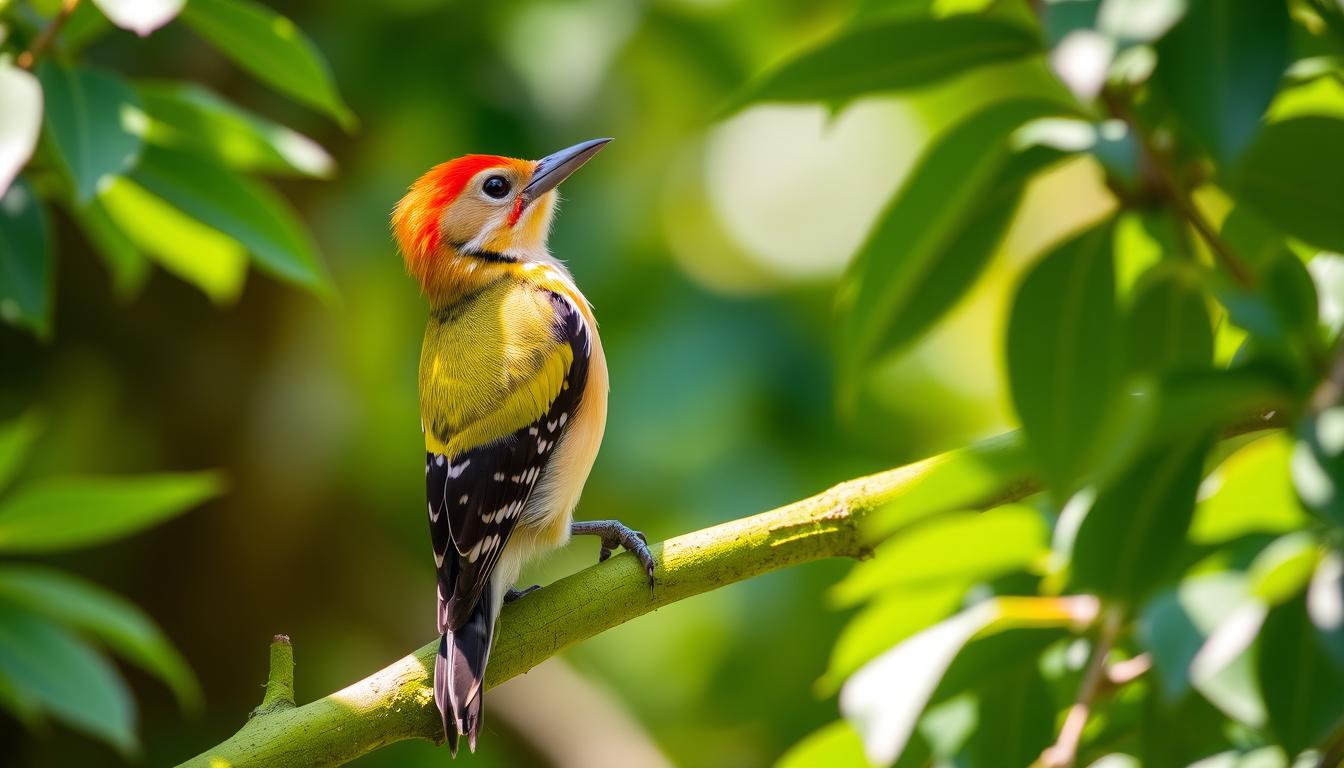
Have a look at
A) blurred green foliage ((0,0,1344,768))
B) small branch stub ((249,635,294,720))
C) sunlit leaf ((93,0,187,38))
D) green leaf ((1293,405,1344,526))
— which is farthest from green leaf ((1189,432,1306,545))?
sunlit leaf ((93,0,187,38))

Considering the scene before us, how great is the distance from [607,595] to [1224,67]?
194cm

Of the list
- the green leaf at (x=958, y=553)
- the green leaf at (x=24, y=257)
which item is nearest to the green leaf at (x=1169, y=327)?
the green leaf at (x=958, y=553)

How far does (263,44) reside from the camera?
10.3 feet

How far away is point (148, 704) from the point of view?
7504 millimetres

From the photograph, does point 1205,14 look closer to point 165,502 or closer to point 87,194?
point 87,194

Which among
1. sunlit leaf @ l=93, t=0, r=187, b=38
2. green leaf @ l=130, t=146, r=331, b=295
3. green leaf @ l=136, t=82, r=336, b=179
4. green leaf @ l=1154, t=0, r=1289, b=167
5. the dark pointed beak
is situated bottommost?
the dark pointed beak

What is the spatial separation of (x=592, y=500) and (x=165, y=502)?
3431 millimetres

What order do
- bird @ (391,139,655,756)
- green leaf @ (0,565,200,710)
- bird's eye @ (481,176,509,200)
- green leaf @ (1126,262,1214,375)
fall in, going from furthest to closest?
bird's eye @ (481,176,509,200)
green leaf @ (0,565,200,710)
bird @ (391,139,655,756)
green leaf @ (1126,262,1214,375)

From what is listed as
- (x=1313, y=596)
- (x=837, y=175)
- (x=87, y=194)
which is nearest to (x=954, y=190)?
(x=1313, y=596)

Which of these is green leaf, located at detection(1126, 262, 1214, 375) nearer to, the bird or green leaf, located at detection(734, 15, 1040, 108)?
green leaf, located at detection(734, 15, 1040, 108)

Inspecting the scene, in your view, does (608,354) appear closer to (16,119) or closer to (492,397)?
(492,397)

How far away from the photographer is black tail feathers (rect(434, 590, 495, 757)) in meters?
2.94

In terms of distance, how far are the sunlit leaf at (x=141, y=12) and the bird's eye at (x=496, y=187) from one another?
8.20 feet

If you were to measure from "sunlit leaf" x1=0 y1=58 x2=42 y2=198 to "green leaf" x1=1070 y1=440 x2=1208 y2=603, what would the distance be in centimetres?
193
